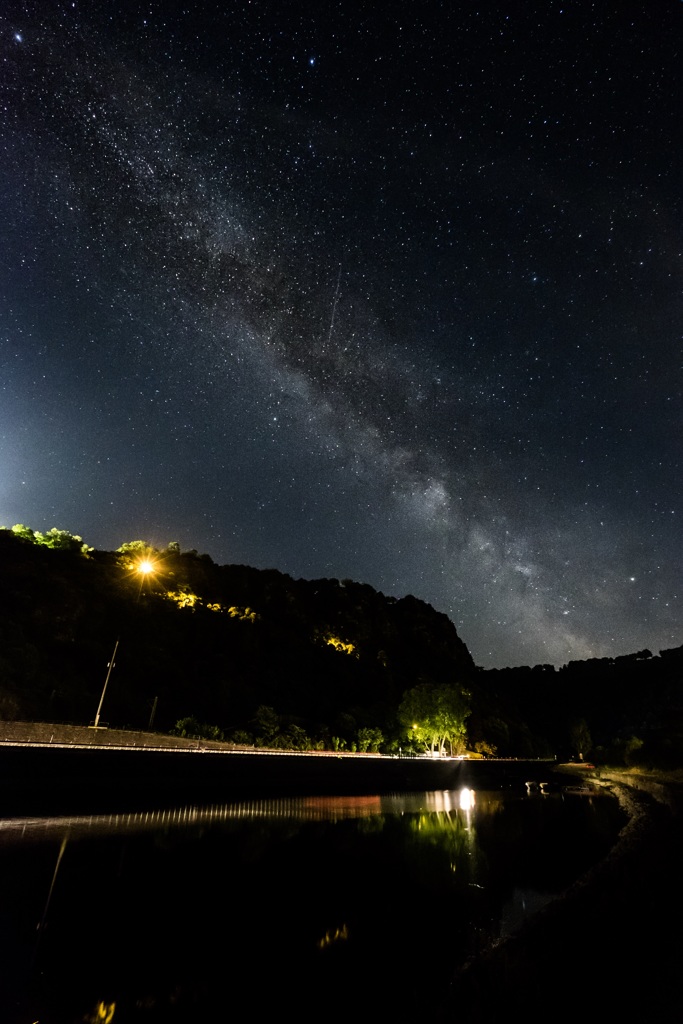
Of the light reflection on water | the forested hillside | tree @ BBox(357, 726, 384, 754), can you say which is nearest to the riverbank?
the light reflection on water

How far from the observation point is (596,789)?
56188 millimetres

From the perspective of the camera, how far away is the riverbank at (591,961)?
21.3 feet

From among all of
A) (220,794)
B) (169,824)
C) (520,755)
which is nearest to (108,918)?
(169,824)

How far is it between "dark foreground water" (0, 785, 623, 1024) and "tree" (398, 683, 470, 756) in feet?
174

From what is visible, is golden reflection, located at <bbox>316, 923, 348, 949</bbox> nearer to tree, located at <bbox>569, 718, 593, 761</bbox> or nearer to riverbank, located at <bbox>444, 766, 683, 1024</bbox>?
riverbank, located at <bbox>444, 766, 683, 1024</bbox>

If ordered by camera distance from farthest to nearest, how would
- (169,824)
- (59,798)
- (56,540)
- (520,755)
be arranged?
1. (520,755)
2. (56,540)
3. (59,798)
4. (169,824)

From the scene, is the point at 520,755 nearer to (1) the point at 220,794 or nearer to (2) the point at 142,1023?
(1) the point at 220,794

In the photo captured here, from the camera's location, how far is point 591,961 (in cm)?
788

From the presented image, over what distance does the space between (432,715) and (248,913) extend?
6852cm

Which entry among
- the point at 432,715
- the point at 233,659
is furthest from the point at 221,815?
the point at 432,715

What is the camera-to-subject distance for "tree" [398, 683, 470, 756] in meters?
74.1

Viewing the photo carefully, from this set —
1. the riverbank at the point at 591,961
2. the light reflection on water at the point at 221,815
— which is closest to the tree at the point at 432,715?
the light reflection on water at the point at 221,815

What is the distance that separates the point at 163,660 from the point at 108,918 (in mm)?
58188

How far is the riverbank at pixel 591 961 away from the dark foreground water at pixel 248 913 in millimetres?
1037
